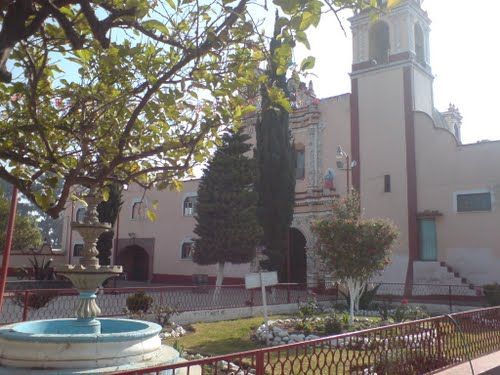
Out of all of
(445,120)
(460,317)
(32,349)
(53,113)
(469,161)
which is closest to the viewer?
(32,349)

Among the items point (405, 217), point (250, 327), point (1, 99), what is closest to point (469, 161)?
point (405, 217)

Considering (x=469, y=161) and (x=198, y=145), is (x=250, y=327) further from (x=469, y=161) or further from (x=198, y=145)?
(x=469, y=161)

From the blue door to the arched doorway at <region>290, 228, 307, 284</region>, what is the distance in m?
7.20

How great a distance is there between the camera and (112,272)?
672 cm

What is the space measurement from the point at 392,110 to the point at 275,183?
6250 mm

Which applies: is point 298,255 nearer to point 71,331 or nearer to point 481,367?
point 481,367

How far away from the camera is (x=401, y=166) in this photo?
22.5m

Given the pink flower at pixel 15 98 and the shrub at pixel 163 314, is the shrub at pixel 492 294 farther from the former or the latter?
the pink flower at pixel 15 98

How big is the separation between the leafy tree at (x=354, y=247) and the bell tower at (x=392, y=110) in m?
8.16

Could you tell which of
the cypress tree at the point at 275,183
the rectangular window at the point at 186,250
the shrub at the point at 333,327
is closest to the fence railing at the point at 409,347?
the shrub at the point at 333,327

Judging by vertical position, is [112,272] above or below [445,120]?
below

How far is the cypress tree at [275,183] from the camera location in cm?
2284

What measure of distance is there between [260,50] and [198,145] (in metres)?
1.46

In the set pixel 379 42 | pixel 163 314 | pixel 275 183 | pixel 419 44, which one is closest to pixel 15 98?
pixel 163 314
